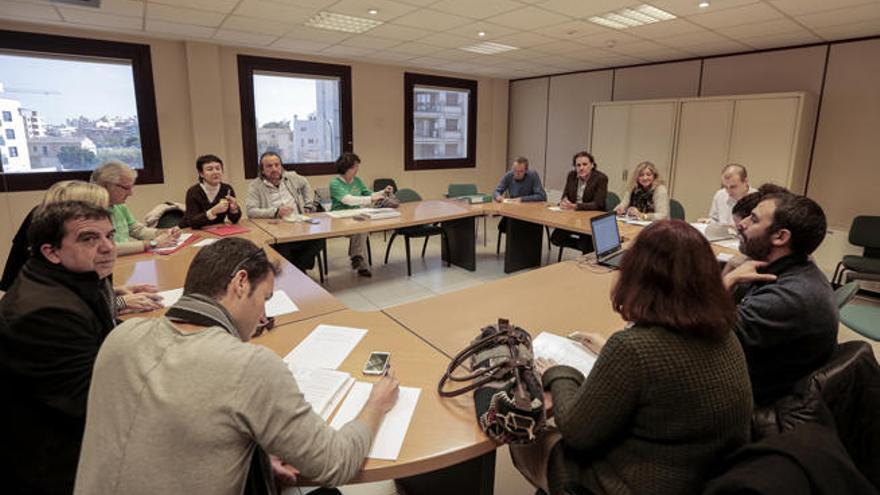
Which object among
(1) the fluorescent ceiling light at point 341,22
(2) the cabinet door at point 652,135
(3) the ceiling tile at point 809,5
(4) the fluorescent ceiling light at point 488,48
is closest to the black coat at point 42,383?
(1) the fluorescent ceiling light at point 341,22

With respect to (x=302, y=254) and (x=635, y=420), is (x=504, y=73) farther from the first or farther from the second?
(x=635, y=420)

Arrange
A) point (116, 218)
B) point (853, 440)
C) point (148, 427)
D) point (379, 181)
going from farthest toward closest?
point (379, 181), point (116, 218), point (853, 440), point (148, 427)

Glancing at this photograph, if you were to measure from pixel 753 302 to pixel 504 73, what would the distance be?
Result: 6569 mm

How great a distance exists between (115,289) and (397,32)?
3.63 metres

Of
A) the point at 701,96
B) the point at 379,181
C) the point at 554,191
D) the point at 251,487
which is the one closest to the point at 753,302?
the point at 251,487

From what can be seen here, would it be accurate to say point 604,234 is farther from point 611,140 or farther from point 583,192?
point 611,140

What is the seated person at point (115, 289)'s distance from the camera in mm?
1932

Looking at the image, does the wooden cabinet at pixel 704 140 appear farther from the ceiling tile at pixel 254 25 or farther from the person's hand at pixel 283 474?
the person's hand at pixel 283 474

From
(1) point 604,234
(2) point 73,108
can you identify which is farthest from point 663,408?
(2) point 73,108

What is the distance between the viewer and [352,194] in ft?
16.1

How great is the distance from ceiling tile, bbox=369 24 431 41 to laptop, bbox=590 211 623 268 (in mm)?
2759

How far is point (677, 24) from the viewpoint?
411cm

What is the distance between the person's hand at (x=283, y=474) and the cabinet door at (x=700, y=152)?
18.8 feet

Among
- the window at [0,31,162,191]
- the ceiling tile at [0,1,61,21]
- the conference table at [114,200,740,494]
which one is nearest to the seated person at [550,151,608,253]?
the conference table at [114,200,740,494]
